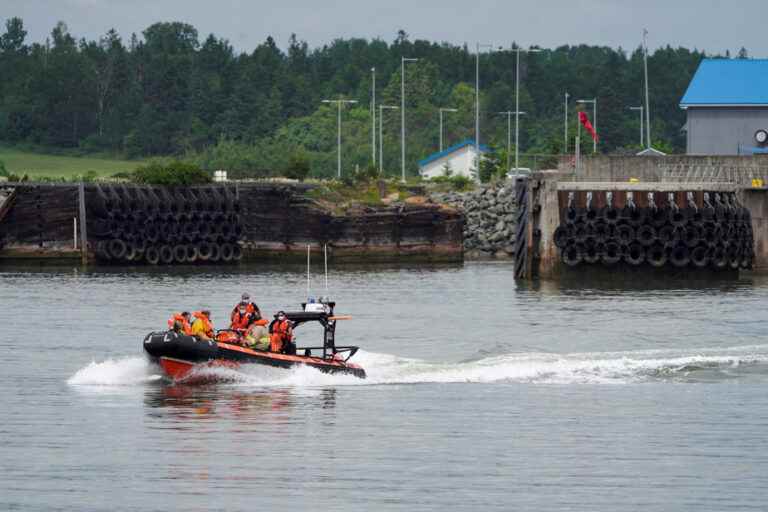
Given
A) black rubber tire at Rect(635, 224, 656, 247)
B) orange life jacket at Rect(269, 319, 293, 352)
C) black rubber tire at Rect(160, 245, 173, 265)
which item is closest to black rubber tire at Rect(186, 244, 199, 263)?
black rubber tire at Rect(160, 245, 173, 265)

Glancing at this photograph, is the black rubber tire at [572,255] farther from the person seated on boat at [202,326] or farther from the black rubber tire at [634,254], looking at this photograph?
the person seated on boat at [202,326]

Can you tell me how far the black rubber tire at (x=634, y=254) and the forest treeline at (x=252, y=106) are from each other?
62.0m

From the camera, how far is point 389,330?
4834 centimetres

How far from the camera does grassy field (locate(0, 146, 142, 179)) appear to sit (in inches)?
4820

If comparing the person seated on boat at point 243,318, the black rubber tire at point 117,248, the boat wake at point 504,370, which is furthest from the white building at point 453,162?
the person seated on boat at point 243,318

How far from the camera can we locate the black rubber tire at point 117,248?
3091 inches

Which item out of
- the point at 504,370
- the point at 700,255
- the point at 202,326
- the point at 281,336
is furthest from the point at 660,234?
the point at 202,326

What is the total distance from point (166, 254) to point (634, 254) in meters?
26.1

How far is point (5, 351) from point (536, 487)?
21264mm

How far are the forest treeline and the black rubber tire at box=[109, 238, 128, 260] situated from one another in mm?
46201

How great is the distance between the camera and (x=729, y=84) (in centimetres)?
8425

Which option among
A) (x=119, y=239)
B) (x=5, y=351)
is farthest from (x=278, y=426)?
(x=119, y=239)

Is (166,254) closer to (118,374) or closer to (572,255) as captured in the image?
(572,255)

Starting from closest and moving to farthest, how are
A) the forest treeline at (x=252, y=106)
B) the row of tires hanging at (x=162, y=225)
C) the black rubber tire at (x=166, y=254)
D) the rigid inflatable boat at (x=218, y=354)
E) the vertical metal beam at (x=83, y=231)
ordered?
the rigid inflatable boat at (x=218, y=354), the vertical metal beam at (x=83, y=231), the row of tires hanging at (x=162, y=225), the black rubber tire at (x=166, y=254), the forest treeline at (x=252, y=106)
